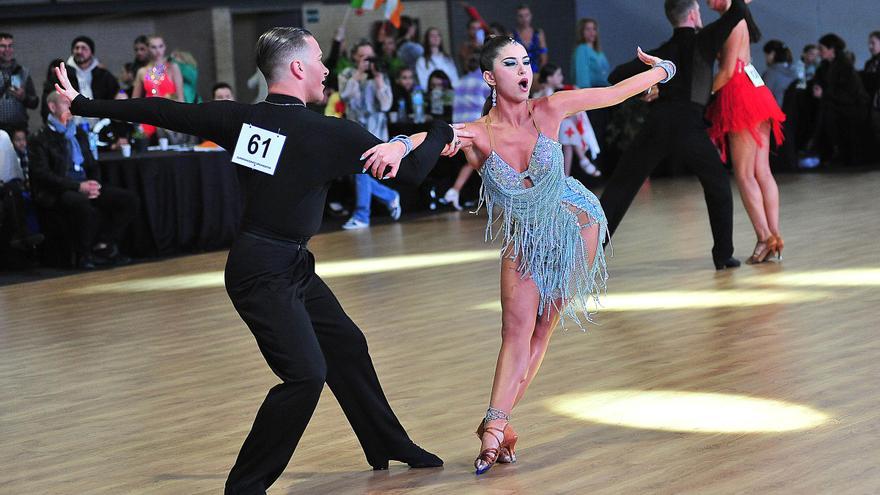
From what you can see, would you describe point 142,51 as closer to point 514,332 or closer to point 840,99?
point 840,99

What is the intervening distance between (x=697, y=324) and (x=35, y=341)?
3.20 meters

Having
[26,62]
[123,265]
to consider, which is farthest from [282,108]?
[26,62]

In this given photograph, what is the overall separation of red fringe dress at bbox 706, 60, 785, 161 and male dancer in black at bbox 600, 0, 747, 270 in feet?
0.30

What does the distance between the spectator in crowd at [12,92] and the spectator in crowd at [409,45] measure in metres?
4.34

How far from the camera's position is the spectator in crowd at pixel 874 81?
13.2 m

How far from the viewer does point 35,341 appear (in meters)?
6.34

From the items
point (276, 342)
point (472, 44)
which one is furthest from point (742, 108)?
point (472, 44)

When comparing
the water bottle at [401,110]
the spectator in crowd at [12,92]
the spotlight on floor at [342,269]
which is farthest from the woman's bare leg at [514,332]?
the water bottle at [401,110]

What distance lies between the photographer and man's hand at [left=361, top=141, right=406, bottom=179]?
3143 mm

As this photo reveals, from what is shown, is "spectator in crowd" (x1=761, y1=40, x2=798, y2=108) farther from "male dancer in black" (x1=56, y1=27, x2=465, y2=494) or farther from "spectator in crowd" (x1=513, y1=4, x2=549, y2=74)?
"male dancer in black" (x1=56, y1=27, x2=465, y2=494)

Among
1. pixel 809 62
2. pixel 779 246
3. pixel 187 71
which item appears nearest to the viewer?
pixel 779 246

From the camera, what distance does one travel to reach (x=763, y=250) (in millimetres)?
7066

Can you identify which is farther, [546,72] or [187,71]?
[546,72]

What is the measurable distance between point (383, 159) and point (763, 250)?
172 inches
